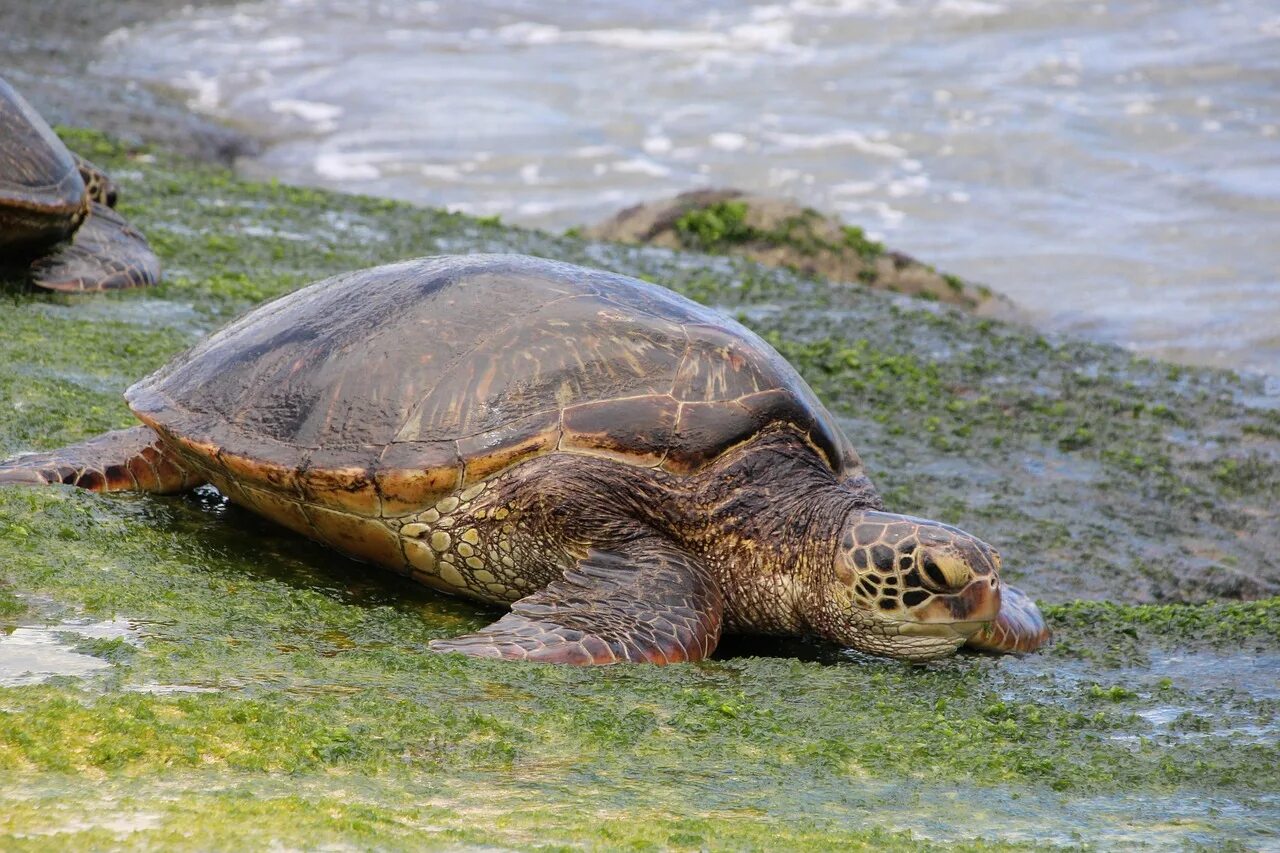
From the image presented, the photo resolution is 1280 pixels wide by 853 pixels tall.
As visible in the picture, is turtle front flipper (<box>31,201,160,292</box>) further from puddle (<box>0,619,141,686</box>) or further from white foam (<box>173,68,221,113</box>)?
white foam (<box>173,68,221,113</box>)

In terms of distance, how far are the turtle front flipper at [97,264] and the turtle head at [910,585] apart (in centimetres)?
435

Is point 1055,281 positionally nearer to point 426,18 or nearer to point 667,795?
point 667,795

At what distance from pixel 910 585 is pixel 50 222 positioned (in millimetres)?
4721

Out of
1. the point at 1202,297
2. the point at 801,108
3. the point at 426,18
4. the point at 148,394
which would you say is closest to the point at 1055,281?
the point at 1202,297

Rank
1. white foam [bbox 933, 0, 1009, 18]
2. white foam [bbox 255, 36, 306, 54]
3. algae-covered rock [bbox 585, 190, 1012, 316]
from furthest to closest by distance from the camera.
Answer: white foam [bbox 933, 0, 1009, 18], white foam [bbox 255, 36, 306, 54], algae-covered rock [bbox 585, 190, 1012, 316]

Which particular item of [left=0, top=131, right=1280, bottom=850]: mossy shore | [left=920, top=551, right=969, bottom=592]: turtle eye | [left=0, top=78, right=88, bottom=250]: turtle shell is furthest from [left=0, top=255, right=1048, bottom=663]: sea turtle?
[left=0, top=78, right=88, bottom=250]: turtle shell

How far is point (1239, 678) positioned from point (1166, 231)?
10.4m

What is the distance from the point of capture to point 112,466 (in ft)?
14.6

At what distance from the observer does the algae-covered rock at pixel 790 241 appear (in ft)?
33.3

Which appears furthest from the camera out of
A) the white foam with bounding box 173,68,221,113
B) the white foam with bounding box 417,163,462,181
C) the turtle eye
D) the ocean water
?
the white foam with bounding box 173,68,221,113

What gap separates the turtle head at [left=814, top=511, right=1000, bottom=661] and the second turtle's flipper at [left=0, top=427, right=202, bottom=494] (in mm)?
2196

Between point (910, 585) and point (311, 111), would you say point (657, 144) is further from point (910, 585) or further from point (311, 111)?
point (910, 585)

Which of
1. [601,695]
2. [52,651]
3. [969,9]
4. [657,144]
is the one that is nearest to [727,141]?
[657,144]

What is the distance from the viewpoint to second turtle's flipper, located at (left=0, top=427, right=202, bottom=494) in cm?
434
